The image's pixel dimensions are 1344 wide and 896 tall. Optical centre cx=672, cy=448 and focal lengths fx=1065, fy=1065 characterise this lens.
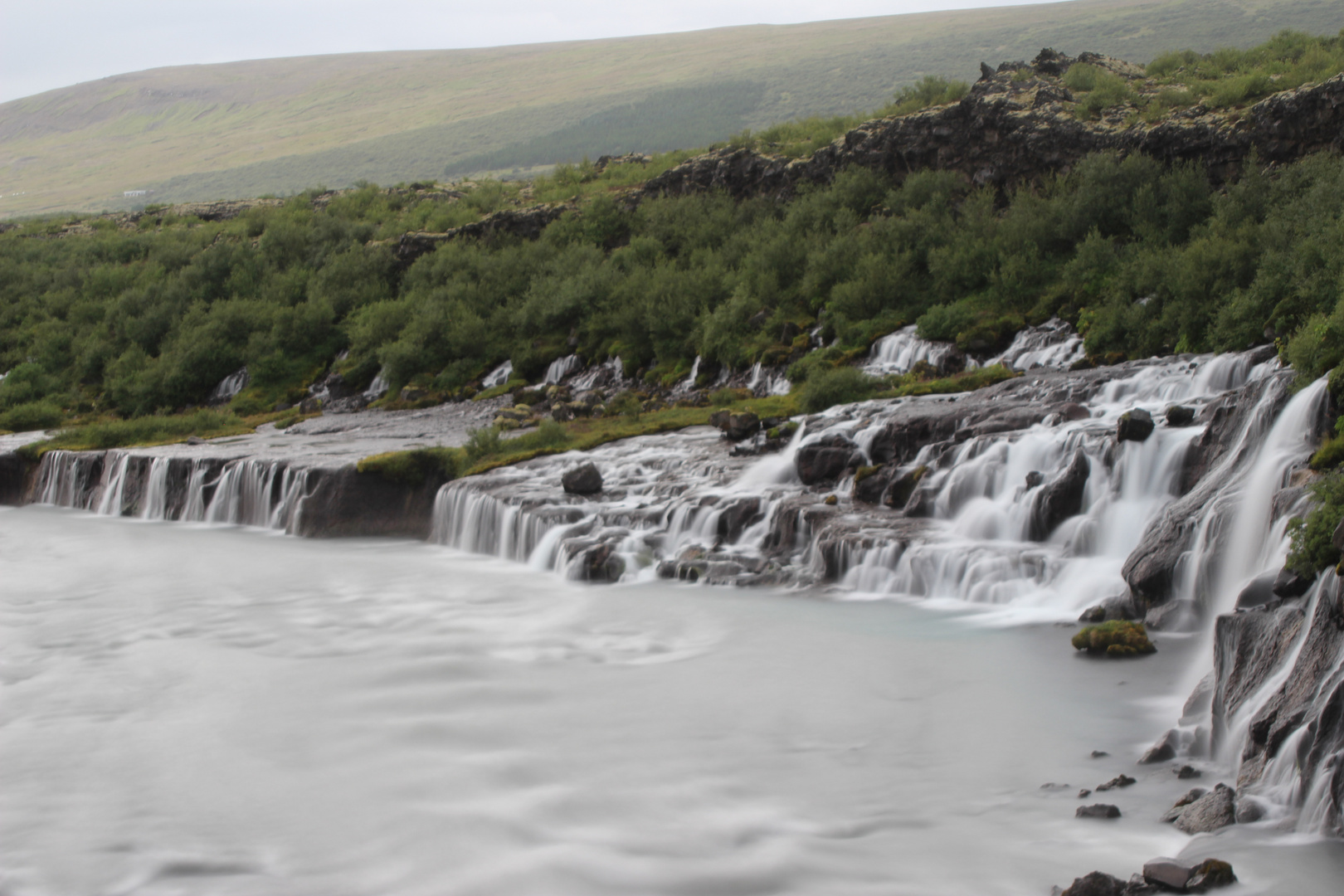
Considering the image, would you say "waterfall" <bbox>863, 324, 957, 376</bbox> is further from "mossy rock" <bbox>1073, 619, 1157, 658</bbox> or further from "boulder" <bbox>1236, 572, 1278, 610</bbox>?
"boulder" <bbox>1236, 572, 1278, 610</bbox>

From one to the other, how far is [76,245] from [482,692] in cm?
5161

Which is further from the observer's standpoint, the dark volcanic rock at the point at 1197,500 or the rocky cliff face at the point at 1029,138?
the rocky cliff face at the point at 1029,138

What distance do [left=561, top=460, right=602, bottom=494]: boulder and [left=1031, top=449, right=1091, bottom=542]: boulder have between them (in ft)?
24.9

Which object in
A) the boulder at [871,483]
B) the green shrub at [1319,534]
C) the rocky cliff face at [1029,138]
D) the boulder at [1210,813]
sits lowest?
the boulder at [871,483]

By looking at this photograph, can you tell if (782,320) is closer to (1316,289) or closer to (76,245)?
(1316,289)

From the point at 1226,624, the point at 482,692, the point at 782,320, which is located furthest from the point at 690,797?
the point at 782,320

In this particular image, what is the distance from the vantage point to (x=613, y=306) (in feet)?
115

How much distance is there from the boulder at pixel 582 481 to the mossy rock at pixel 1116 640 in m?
9.51

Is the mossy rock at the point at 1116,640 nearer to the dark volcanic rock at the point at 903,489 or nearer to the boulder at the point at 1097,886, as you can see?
the boulder at the point at 1097,886

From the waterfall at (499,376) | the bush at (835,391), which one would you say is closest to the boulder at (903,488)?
the bush at (835,391)

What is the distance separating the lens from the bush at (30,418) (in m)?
35.2

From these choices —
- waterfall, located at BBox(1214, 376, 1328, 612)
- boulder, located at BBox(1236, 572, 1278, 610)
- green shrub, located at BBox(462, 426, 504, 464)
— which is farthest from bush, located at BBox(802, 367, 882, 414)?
boulder, located at BBox(1236, 572, 1278, 610)

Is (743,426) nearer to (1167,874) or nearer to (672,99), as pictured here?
(1167,874)

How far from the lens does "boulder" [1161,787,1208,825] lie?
6.86 meters
